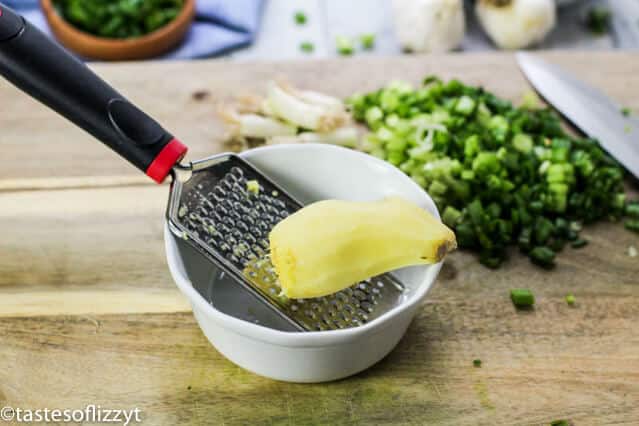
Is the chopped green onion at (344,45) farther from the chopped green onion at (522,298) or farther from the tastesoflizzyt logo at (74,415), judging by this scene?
the tastesoflizzyt logo at (74,415)

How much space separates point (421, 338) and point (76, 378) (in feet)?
1.90

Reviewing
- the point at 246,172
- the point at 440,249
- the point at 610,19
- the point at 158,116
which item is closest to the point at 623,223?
the point at 440,249

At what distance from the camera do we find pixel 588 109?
182cm

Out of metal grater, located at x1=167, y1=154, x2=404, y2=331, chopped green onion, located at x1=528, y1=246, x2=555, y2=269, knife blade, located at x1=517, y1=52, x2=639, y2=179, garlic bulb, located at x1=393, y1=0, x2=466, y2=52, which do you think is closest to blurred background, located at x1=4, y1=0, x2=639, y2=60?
garlic bulb, located at x1=393, y1=0, x2=466, y2=52

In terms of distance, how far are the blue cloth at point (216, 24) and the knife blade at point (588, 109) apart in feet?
3.23

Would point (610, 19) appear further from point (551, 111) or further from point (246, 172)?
point (246, 172)

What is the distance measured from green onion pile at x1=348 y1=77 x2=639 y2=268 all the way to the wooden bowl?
87 centimetres

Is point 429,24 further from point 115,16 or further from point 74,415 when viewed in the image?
point 74,415

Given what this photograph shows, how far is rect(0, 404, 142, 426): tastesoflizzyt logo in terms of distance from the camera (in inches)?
49.5

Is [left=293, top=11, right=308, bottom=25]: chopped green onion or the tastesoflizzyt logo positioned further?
[left=293, top=11, right=308, bottom=25]: chopped green onion

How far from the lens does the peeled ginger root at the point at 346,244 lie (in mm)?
1185

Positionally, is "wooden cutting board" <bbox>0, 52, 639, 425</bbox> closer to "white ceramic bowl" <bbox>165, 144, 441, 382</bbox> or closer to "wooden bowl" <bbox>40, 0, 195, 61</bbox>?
"white ceramic bowl" <bbox>165, 144, 441, 382</bbox>

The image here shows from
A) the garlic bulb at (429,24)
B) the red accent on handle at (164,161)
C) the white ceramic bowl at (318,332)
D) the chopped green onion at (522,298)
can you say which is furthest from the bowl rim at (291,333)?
the garlic bulb at (429,24)

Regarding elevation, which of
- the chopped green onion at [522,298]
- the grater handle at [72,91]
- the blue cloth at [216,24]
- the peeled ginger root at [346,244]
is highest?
the grater handle at [72,91]
